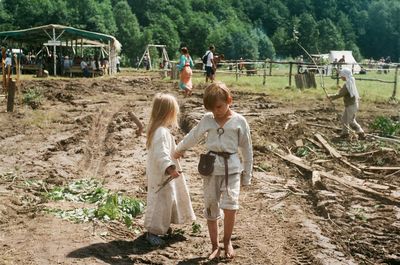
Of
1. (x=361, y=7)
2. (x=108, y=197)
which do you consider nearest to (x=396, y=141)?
(x=108, y=197)

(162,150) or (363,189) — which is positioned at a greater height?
(162,150)

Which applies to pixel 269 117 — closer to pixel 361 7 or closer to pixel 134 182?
pixel 134 182

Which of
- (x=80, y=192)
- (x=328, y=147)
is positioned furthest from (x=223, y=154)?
(x=328, y=147)

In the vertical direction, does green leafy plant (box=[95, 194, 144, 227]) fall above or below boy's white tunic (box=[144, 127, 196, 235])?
below

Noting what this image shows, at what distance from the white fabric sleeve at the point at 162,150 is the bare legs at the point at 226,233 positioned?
0.69 metres

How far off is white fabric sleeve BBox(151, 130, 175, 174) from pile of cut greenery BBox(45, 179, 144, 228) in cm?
100

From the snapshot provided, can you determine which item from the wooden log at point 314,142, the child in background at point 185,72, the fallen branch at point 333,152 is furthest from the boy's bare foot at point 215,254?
the child in background at point 185,72

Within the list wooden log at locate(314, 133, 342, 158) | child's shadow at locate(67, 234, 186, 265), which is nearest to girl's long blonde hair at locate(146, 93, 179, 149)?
child's shadow at locate(67, 234, 186, 265)

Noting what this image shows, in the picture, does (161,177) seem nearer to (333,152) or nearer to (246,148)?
(246,148)

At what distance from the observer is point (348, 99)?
1259 cm

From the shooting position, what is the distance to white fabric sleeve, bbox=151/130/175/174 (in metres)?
5.50

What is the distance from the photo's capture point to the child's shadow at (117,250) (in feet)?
17.1

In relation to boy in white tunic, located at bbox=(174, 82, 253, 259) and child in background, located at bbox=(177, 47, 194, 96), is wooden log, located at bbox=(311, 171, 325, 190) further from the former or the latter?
child in background, located at bbox=(177, 47, 194, 96)

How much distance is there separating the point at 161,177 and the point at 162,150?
1.01 feet
